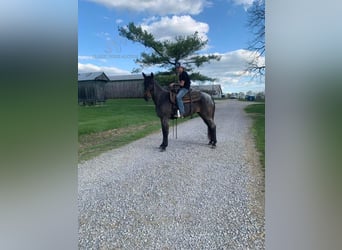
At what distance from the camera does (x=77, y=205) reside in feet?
4.89

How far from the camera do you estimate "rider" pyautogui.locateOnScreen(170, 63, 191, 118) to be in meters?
1.45

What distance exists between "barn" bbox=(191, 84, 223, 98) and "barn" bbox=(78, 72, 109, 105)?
2.06ft

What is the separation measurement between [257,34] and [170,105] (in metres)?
0.65

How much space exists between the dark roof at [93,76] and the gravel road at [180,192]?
49 cm

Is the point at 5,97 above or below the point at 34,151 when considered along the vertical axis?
above

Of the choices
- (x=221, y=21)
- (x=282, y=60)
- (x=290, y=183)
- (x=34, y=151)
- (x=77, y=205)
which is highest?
(x=221, y=21)

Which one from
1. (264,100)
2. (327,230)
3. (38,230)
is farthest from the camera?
(38,230)

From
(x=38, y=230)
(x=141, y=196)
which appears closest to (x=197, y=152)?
(x=141, y=196)

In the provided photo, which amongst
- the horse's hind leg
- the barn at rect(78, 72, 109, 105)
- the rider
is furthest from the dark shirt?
the barn at rect(78, 72, 109, 105)

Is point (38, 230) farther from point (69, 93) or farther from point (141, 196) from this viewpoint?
point (69, 93)

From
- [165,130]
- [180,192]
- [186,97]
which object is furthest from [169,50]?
[180,192]

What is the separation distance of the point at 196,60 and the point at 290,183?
2.78 feet

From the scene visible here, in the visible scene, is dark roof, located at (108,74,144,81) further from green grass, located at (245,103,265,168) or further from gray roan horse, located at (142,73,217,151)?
green grass, located at (245,103,265,168)

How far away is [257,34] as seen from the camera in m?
1.27
